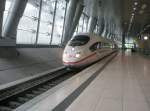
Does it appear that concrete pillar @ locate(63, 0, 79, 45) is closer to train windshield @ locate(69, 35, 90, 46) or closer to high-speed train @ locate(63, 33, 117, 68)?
high-speed train @ locate(63, 33, 117, 68)

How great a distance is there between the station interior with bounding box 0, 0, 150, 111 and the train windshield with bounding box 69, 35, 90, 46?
41cm

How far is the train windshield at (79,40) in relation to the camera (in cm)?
1609

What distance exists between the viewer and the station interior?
6.23m

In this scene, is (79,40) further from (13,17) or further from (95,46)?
(13,17)

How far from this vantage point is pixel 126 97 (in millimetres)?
6754

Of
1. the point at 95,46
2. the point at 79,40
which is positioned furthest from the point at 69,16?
the point at 79,40

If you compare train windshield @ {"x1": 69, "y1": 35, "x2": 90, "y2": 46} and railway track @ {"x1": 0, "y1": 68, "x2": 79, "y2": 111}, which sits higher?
train windshield @ {"x1": 69, "y1": 35, "x2": 90, "y2": 46}

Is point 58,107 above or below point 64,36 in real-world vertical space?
below

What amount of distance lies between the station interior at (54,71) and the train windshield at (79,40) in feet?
1.34

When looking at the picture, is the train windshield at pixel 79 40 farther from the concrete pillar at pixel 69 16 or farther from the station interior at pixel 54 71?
the concrete pillar at pixel 69 16

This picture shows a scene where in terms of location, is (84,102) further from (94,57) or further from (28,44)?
(28,44)

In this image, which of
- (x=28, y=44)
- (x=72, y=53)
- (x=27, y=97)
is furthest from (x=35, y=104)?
(x=28, y=44)

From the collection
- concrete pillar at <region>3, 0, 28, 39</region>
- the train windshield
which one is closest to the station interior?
concrete pillar at <region>3, 0, 28, 39</region>

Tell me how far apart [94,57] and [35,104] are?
38.6 feet
